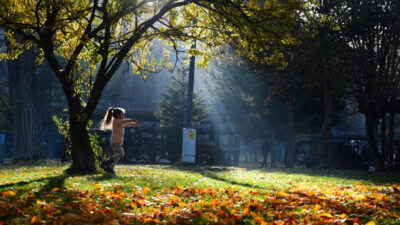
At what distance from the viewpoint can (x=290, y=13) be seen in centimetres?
980

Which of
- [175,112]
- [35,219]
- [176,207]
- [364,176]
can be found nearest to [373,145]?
[364,176]

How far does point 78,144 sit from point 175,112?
63.1 ft

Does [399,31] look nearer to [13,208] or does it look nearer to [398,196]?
[398,196]

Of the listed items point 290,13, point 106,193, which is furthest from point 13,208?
point 290,13

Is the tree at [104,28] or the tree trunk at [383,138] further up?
the tree at [104,28]

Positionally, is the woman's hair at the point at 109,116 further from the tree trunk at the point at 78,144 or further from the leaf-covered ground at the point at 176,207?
the leaf-covered ground at the point at 176,207

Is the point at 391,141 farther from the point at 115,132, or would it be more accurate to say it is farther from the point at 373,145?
the point at 115,132

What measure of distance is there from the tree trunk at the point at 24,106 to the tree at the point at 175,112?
30.1ft

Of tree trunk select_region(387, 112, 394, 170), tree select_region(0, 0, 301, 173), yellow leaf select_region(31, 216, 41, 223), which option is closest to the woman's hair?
tree select_region(0, 0, 301, 173)

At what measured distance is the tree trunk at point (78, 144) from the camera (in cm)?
1124

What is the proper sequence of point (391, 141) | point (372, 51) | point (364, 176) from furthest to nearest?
point (372, 51)
point (391, 141)
point (364, 176)

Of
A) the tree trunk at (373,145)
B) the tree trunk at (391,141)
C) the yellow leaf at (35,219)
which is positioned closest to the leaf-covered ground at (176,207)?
the yellow leaf at (35,219)

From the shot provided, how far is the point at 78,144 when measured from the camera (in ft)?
37.0

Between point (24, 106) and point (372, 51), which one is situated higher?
point (372, 51)
